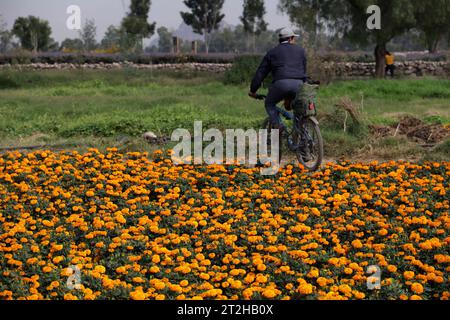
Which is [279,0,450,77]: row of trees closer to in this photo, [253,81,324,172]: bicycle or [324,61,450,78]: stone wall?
[324,61,450,78]: stone wall

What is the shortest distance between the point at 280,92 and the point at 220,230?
9.63ft

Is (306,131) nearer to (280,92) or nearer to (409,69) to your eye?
(280,92)

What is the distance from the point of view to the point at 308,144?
787cm

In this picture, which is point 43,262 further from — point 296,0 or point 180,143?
point 296,0

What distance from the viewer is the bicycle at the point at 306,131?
7.66 meters

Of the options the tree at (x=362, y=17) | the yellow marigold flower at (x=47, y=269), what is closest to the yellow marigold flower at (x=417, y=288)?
the yellow marigold flower at (x=47, y=269)

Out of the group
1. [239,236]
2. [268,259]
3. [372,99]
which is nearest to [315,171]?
[239,236]

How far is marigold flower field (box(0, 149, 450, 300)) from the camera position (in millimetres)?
4520

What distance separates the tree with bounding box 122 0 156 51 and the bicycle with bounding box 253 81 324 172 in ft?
118

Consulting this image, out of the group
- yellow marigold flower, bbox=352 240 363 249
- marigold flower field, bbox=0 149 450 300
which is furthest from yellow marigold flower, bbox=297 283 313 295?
yellow marigold flower, bbox=352 240 363 249

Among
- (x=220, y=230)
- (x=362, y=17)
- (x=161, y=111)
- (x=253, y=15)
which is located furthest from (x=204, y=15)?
(x=220, y=230)

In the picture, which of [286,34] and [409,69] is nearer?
[286,34]

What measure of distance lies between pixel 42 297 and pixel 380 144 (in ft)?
21.2

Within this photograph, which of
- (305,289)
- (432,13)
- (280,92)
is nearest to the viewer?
(305,289)
